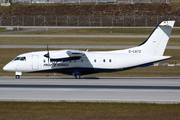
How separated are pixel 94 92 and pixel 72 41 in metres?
38.0

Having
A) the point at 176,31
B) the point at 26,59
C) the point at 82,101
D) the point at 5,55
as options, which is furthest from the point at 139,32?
the point at 82,101

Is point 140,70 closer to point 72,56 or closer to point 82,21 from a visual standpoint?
point 72,56

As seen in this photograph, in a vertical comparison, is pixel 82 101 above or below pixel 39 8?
below

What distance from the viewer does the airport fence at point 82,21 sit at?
8472cm

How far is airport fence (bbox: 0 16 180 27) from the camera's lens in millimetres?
84719

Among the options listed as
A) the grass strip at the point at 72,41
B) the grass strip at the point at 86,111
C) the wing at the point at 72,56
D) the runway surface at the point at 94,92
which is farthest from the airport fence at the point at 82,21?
the grass strip at the point at 86,111

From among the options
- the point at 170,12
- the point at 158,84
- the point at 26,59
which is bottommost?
the point at 158,84

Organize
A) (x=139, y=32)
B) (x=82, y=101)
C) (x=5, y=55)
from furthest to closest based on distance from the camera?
(x=139, y=32), (x=5, y=55), (x=82, y=101)

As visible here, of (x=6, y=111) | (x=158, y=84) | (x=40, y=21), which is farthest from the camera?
(x=40, y=21)

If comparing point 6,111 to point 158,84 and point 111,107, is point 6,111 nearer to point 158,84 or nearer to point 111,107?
point 111,107

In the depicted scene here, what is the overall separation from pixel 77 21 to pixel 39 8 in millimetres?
14905

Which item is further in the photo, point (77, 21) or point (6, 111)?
point (77, 21)

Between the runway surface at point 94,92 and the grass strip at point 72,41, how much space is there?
31.0 metres

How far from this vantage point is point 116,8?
3620 inches
